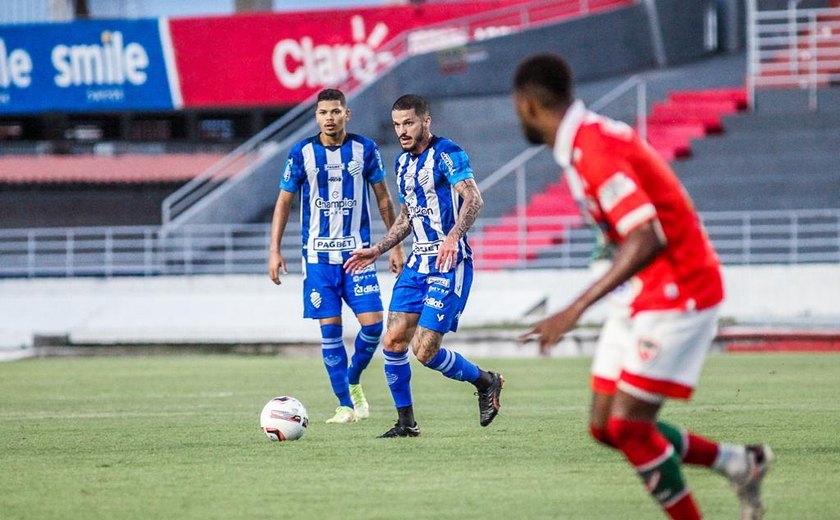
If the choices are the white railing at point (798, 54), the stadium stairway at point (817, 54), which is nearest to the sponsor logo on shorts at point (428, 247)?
the white railing at point (798, 54)

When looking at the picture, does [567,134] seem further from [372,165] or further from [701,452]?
[372,165]

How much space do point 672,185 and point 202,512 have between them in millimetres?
2781

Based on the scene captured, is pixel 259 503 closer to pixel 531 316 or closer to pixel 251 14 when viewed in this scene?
pixel 531 316

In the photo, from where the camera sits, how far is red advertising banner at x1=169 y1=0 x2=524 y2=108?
120 ft

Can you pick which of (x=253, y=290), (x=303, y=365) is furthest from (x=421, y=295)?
(x=253, y=290)

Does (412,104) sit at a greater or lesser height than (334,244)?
greater

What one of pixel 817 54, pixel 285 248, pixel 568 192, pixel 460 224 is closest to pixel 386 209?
pixel 460 224

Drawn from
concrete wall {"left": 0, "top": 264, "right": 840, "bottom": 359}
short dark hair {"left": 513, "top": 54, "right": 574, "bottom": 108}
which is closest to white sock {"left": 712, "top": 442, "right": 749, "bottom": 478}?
short dark hair {"left": 513, "top": 54, "right": 574, "bottom": 108}

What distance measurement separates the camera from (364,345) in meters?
11.7

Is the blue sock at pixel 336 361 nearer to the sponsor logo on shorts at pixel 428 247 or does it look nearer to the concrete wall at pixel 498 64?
the sponsor logo on shorts at pixel 428 247

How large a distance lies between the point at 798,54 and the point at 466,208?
72.8ft

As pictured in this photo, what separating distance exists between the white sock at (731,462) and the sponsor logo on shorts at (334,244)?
584 cm

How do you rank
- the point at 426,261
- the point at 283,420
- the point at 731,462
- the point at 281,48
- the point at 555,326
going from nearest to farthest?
the point at 555,326 < the point at 731,462 < the point at 283,420 < the point at 426,261 < the point at 281,48

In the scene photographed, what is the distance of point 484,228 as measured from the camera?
2956 cm
